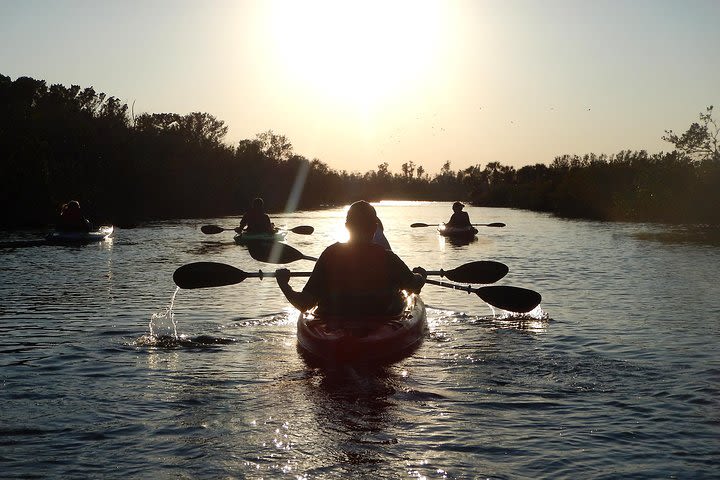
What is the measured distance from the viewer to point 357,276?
10.2m

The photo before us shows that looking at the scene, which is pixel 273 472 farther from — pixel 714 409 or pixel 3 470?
pixel 714 409

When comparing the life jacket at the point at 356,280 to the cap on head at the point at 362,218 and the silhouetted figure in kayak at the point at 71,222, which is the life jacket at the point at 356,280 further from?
the silhouetted figure in kayak at the point at 71,222

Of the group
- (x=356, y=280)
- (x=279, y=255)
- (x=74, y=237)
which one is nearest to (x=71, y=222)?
(x=74, y=237)

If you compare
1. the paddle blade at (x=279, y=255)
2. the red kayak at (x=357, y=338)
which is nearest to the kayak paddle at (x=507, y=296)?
the red kayak at (x=357, y=338)

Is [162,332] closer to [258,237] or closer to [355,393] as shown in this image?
[355,393]

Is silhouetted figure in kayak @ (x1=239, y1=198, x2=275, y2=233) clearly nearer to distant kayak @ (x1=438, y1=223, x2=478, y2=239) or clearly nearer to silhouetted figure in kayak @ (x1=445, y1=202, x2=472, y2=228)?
distant kayak @ (x1=438, y1=223, x2=478, y2=239)

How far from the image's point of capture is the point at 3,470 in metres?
6.27

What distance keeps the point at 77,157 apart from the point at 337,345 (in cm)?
5552

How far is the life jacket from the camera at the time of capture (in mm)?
10125

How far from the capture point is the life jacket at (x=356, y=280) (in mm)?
10125

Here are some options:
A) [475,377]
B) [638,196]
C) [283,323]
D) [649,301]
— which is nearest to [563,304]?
[649,301]

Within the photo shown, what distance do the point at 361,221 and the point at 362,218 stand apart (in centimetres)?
4

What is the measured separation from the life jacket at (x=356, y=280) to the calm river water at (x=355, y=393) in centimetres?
83

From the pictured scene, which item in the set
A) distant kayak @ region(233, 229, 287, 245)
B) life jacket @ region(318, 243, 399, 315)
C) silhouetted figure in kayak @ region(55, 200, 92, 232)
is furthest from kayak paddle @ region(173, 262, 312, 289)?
silhouetted figure in kayak @ region(55, 200, 92, 232)
